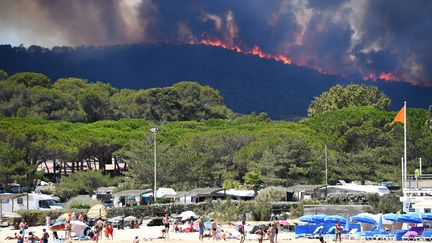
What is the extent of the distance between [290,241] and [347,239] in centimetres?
257

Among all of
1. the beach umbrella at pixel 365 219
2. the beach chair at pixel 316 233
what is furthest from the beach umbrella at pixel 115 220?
the beach umbrella at pixel 365 219

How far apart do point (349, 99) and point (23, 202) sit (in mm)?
61728

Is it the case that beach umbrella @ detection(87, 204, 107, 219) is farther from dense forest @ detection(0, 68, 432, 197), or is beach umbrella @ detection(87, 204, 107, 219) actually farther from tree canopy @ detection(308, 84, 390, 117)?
tree canopy @ detection(308, 84, 390, 117)

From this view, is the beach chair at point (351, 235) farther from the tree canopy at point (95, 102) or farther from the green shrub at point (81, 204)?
the tree canopy at point (95, 102)

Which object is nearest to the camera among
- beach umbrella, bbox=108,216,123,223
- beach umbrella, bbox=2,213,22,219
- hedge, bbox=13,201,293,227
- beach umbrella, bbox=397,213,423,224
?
beach umbrella, bbox=397,213,423,224

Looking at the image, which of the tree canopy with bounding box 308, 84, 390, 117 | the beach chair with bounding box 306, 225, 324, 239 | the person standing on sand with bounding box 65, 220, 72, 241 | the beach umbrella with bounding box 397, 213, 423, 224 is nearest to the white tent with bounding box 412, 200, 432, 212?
the beach umbrella with bounding box 397, 213, 423, 224

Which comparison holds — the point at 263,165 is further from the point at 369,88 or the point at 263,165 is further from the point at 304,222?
the point at 369,88

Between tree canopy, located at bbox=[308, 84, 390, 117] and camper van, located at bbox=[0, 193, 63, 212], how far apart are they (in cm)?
5793

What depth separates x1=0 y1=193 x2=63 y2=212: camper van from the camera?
180 ft

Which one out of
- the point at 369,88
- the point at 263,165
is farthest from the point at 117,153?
the point at 369,88

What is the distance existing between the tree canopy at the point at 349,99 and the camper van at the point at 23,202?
5793cm

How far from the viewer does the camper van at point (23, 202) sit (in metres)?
54.8

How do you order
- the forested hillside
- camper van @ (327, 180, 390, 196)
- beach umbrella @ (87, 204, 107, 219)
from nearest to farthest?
1. beach umbrella @ (87, 204, 107, 219)
2. camper van @ (327, 180, 390, 196)
3. the forested hillside

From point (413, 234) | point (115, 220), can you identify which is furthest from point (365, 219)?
point (115, 220)
